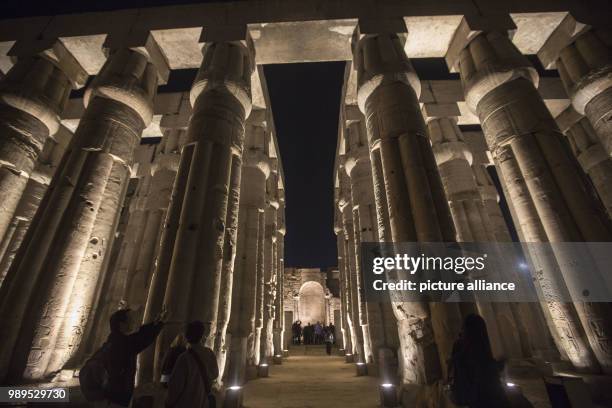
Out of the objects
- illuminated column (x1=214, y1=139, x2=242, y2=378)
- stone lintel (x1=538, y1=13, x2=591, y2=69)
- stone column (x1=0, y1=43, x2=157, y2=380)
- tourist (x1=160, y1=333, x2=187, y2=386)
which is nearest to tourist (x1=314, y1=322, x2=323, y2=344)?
illuminated column (x1=214, y1=139, x2=242, y2=378)

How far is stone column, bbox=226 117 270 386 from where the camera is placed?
816 cm

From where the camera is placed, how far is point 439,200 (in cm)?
443

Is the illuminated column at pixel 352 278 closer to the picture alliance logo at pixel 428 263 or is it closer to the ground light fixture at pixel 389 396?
the ground light fixture at pixel 389 396

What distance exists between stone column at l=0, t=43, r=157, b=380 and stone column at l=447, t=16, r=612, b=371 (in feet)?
22.6

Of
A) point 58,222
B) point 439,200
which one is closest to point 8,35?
point 58,222

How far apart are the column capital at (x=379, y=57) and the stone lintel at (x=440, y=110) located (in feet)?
8.09

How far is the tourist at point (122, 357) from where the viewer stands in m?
2.30

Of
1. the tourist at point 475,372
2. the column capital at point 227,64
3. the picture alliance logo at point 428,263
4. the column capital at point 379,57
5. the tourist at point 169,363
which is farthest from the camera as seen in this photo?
the column capital at point 227,64

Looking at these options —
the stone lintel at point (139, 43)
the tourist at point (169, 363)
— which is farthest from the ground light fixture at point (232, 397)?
the stone lintel at point (139, 43)

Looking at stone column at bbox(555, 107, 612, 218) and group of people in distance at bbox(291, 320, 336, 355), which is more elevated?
stone column at bbox(555, 107, 612, 218)

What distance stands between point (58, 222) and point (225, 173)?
2.77 metres

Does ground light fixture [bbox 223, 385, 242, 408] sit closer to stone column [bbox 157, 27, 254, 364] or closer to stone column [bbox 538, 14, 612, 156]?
stone column [bbox 157, 27, 254, 364]

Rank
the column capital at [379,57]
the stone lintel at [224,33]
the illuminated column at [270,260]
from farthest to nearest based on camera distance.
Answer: the illuminated column at [270,260]
the stone lintel at [224,33]
the column capital at [379,57]

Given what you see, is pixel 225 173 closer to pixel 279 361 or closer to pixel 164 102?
pixel 164 102
